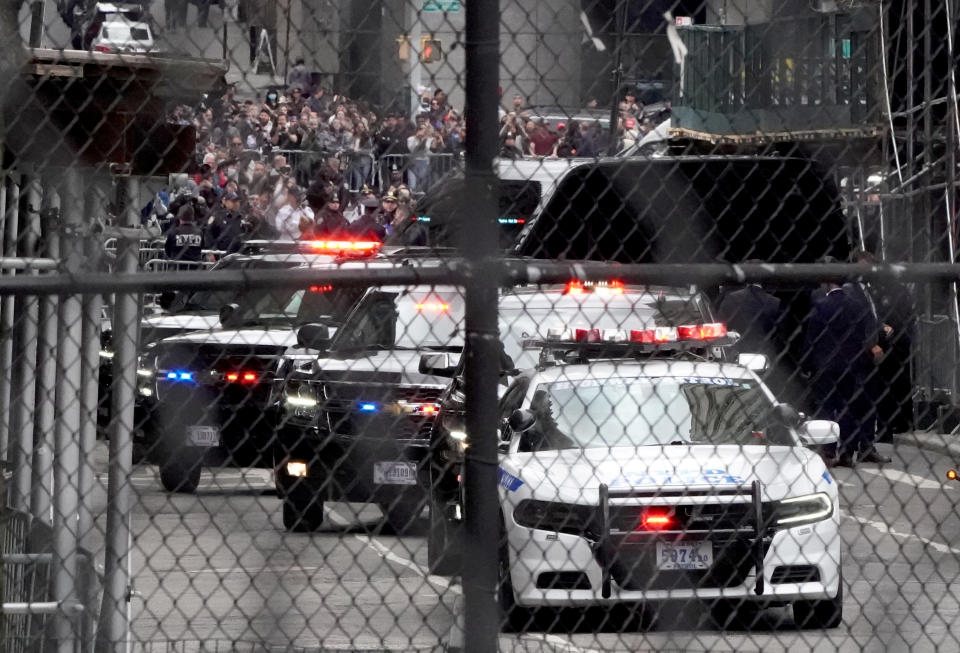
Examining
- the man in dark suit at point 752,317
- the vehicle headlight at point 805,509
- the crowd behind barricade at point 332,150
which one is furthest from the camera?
the man in dark suit at point 752,317

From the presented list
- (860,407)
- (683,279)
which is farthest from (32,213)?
(860,407)

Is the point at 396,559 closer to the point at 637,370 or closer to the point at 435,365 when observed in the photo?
the point at 435,365

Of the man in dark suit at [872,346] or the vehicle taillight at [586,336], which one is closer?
the vehicle taillight at [586,336]

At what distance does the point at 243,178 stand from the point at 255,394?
6848 mm

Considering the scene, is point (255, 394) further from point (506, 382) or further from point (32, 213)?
point (32, 213)

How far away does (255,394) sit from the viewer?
14719mm

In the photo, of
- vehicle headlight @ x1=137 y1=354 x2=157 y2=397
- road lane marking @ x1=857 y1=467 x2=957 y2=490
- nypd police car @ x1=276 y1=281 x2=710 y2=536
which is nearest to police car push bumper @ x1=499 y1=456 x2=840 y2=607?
nypd police car @ x1=276 y1=281 x2=710 y2=536

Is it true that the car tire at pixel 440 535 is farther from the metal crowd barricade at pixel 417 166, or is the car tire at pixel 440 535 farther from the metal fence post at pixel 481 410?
the metal fence post at pixel 481 410

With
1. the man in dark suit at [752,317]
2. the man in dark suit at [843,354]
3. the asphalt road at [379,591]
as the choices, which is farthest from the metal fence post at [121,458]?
the man in dark suit at [843,354]

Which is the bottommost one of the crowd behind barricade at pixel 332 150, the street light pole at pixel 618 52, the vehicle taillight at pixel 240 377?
the vehicle taillight at pixel 240 377

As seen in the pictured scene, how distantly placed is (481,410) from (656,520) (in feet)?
11.3

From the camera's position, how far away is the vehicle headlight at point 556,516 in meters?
8.16

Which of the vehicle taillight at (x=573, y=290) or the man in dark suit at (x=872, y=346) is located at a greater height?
the vehicle taillight at (x=573, y=290)

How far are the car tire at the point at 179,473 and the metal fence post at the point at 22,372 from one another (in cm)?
645
